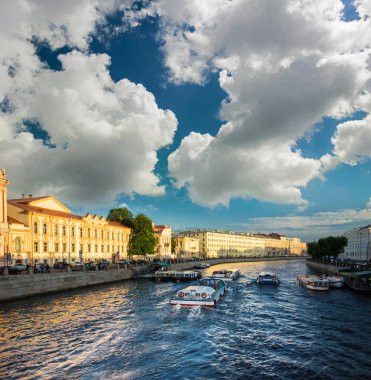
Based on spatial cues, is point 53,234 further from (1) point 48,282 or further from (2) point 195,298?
(2) point 195,298

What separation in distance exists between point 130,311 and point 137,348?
43.4ft

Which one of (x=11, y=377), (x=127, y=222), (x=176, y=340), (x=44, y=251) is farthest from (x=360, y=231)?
(x=11, y=377)

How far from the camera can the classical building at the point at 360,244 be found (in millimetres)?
126600

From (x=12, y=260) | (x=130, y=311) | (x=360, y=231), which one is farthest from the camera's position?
(x=360, y=231)

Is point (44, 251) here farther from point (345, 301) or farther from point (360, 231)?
point (360, 231)

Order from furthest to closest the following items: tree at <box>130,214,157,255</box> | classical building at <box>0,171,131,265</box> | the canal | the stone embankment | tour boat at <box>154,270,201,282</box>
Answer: tree at <box>130,214,157,255</box> → tour boat at <box>154,270,201,282</box> → classical building at <box>0,171,131,265</box> → the stone embankment → the canal

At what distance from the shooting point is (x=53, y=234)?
71.4 metres

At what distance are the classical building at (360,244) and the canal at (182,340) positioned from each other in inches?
3756

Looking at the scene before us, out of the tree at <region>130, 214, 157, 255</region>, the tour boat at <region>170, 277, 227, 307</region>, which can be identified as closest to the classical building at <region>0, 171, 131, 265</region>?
the tree at <region>130, 214, 157, 255</region>

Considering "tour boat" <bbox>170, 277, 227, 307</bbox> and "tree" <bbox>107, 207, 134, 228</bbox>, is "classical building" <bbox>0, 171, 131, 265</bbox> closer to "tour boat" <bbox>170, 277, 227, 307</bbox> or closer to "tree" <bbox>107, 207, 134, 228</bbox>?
"tree" <bbox>107, 207, 134, 228</bbox>

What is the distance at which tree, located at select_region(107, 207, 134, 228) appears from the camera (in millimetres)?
116312

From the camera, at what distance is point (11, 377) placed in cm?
1836

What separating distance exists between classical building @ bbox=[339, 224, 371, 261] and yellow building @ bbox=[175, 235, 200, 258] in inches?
2947

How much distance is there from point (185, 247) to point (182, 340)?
157 m
